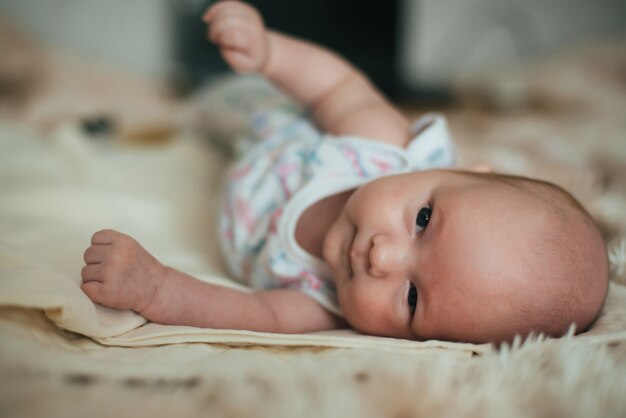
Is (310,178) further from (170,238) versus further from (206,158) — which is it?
(206,158)

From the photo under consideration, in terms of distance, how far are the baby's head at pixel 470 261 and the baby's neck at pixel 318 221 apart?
102 millimetres

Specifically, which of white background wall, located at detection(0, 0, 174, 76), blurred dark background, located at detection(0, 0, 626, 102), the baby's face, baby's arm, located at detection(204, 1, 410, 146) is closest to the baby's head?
the baby's face

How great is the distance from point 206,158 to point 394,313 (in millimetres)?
873

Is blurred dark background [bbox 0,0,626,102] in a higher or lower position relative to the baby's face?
higher

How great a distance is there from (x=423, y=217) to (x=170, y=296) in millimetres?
355

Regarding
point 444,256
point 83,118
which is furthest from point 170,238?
point 83,118

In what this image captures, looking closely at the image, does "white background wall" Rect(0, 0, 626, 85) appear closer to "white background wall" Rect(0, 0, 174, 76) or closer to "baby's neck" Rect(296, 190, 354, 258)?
"white background wall" Rect(0, 0, 174, 76)

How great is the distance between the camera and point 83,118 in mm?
1636

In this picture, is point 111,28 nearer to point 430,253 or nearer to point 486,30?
point 486,30

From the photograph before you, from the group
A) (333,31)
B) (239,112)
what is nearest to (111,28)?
(333,31)

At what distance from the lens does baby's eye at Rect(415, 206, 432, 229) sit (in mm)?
731

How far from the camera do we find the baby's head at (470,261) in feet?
2.10

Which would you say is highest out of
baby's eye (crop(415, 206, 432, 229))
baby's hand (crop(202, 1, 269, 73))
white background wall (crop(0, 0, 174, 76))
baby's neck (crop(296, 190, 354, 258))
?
white background wall (crop(0, 0, 174, 76))

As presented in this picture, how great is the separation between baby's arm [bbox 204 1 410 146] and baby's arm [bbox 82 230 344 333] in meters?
0.38
